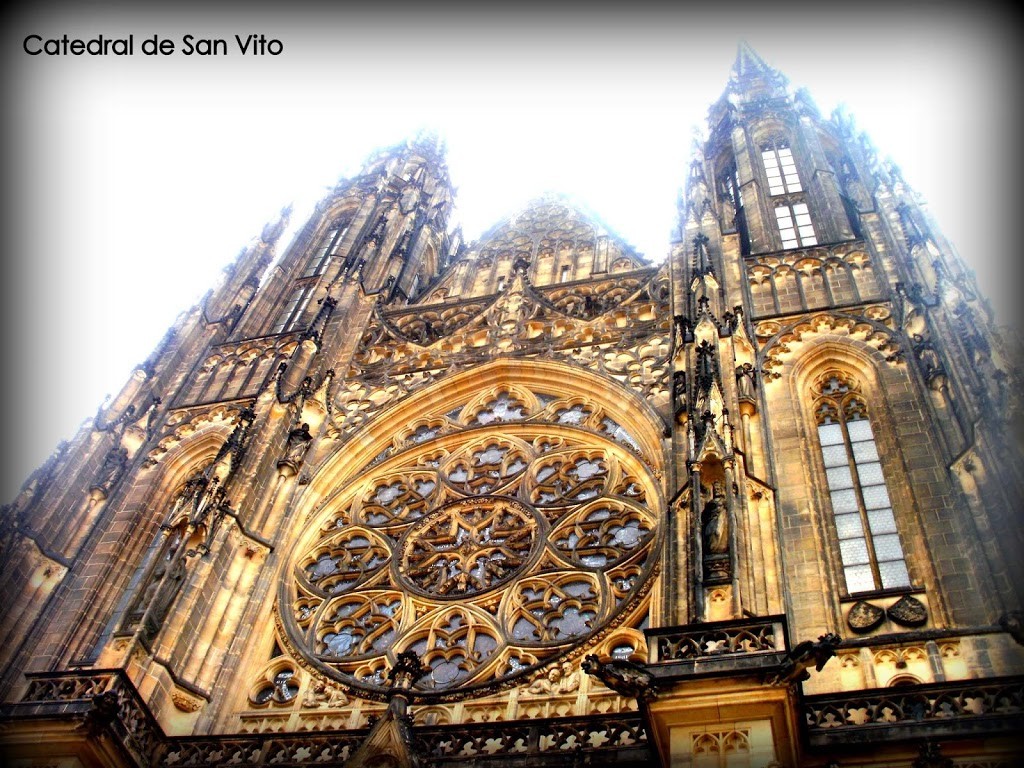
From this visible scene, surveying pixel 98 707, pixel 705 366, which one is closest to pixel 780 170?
pixel 705 366

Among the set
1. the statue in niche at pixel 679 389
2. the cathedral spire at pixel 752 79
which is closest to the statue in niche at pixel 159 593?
the statue in niche at pixel 679 389

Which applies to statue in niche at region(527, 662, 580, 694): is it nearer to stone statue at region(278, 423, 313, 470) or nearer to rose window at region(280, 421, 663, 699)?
rose window at region(280, 421, 663, 699)

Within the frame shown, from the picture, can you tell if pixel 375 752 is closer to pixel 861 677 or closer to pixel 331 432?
pixel 861 677

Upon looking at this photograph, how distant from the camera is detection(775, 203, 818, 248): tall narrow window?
20.7m

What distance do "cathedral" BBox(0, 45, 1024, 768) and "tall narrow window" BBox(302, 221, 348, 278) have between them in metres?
3.04

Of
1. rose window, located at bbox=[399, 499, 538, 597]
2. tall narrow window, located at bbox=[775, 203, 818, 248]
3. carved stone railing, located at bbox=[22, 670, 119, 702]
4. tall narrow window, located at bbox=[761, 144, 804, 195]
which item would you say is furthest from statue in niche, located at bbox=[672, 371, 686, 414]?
tall narrow window, located at bbox=[761, 144, 804, 195]

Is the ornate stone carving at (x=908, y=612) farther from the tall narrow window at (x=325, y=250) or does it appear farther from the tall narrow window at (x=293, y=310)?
the tall narrow window at (x=325, y=250)

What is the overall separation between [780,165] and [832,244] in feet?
16.5

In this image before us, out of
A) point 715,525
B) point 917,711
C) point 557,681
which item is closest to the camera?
point 917,711

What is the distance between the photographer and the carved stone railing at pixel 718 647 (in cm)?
983

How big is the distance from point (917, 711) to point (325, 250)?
1954 centimetres

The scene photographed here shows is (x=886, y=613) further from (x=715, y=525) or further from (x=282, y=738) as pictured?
(x=282, y=738)

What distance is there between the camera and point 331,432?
1809cm

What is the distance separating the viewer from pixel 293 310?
23.9 meters
